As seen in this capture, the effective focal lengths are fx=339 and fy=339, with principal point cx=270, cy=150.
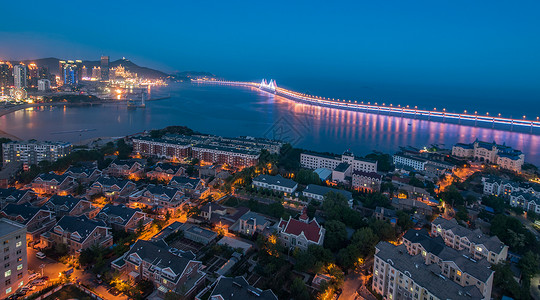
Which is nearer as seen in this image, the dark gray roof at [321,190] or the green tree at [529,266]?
the green tree at [529,266]

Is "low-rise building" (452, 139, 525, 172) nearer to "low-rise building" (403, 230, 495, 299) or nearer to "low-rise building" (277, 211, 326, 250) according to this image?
"low-rise building" (403, 230, 495, 299)

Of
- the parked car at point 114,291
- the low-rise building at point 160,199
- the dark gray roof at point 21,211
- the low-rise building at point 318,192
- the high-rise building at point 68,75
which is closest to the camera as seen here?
the parked car at point 114,291

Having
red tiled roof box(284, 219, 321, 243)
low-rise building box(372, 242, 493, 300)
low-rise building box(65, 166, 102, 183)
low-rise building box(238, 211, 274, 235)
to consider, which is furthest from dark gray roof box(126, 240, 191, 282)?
low-rise building box(65, 166, 102, 183)

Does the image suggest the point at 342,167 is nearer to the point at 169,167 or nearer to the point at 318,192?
the point at 318,192

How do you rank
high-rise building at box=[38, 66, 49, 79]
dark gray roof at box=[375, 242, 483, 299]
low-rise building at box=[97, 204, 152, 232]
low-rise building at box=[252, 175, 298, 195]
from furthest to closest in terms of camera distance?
high-rise building at box=[38, 66, 49, 79]
low-rise building at box=[252, 175, 298, 195]
low-rise building at box=[97, 204, 152, 232]
dark gray roof at box=[375, 242, 483, 299]

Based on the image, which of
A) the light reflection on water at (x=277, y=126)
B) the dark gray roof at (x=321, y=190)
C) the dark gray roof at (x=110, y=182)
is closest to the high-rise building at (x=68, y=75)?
the light reflection on water at (x=277, y=126)

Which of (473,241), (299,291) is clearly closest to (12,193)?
(299,291)

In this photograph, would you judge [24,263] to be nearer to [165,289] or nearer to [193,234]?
[165,289]

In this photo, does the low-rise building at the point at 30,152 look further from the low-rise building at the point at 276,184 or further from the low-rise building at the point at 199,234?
the low-rise building at the point at 199,234
